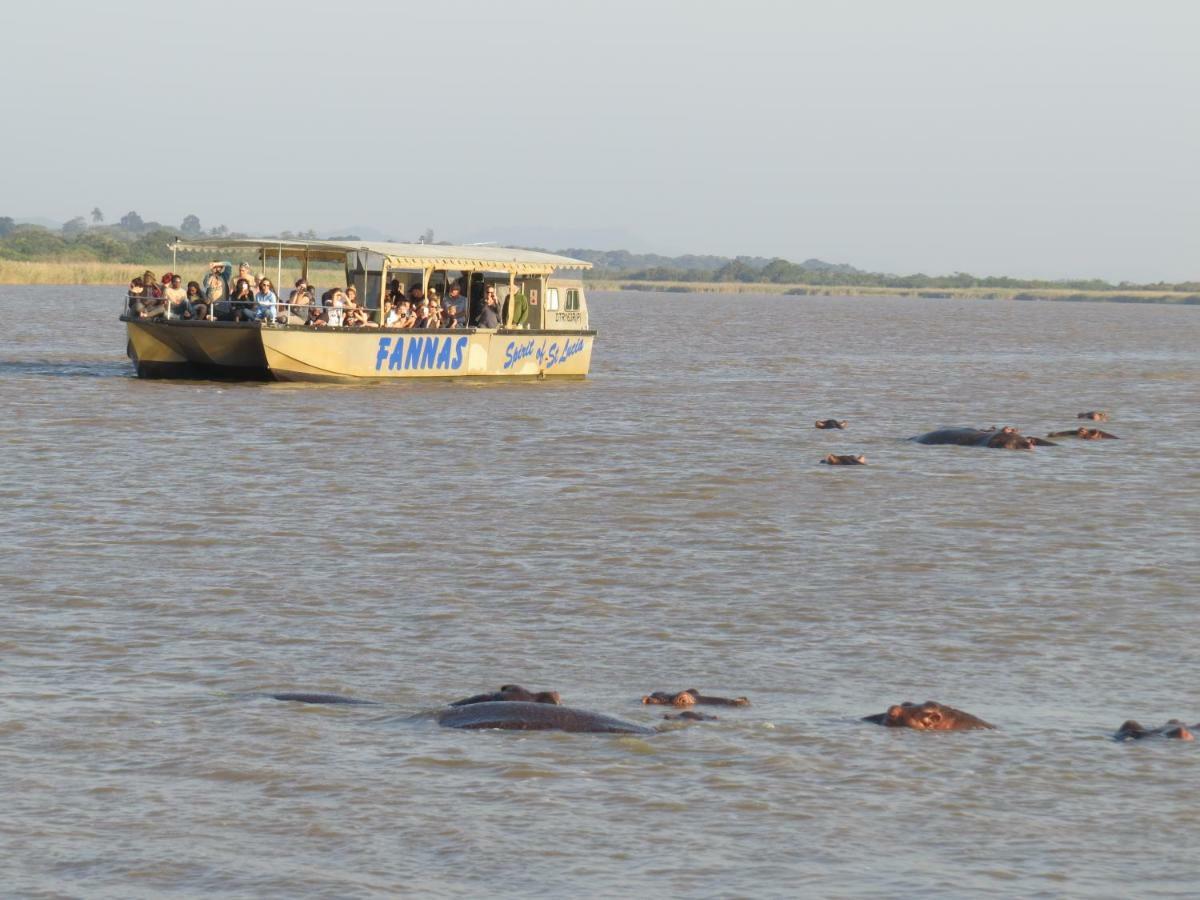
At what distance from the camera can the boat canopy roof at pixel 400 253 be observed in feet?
118

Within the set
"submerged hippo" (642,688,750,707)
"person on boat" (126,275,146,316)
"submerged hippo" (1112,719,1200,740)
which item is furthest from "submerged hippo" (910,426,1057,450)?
"submerged hippo" (1112,719,1200,740)

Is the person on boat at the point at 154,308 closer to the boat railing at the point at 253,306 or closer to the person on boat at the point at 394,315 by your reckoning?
the boat railing at the point at 253,306

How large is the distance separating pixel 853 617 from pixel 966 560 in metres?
3.48

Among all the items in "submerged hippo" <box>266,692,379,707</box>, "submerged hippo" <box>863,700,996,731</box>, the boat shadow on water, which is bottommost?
the boat shadow on water

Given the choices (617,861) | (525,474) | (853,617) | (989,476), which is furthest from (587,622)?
(989,476)

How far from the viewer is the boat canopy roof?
3600cm

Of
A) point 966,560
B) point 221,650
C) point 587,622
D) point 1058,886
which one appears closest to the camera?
point 1058,886

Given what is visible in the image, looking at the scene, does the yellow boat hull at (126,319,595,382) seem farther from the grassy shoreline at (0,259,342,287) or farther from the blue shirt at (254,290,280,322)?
the grassy shoreline at (0,259,342,287)

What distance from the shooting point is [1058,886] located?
28.6 ft

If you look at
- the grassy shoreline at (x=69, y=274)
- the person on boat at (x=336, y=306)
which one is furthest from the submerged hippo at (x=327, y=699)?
the grassy shoreline at (x=69, y=274)

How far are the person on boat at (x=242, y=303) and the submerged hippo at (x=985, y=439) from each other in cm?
1170

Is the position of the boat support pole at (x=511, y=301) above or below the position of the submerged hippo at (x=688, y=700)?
above

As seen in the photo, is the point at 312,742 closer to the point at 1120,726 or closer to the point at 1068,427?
the point at 1120,726

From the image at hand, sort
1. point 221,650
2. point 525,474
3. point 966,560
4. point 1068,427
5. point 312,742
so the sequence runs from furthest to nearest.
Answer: point 1068,427
point 525,474
point 966,560
point 221,650
point 312,742
